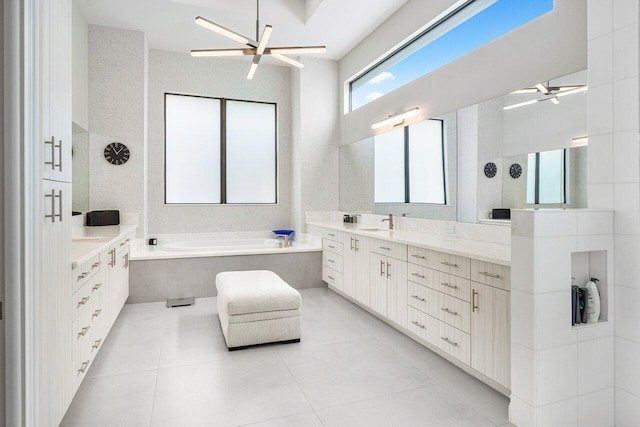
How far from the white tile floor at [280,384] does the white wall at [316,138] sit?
8.86 feet

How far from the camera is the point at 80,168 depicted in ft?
15.2

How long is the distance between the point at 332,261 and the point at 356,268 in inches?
28.6

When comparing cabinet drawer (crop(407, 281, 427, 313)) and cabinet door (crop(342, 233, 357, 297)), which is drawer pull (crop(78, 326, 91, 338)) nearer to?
cabinet drawer (crop(407, 281, 427, 313))

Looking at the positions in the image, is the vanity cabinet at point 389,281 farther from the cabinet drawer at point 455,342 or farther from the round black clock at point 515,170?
the round black clock at point 515,170

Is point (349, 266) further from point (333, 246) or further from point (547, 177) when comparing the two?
point (547, 177)

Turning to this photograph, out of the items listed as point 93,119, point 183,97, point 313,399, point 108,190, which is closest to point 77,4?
point 93,119

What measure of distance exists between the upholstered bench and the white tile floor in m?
0.10

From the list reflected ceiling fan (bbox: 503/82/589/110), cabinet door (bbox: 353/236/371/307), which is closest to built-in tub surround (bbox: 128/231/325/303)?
cabinet door (bbox: 353/236/371/307)

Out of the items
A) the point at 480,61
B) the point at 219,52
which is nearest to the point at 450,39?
the point at 480,61

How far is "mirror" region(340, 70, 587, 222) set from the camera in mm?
2332

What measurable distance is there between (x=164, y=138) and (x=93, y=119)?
3.43ft

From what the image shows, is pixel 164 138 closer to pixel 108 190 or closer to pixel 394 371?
pixel 108 190

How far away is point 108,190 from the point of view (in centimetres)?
482

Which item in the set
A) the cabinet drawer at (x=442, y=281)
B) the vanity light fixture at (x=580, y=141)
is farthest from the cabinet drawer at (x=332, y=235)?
the vanity light fixture at (x=580, y=141)
